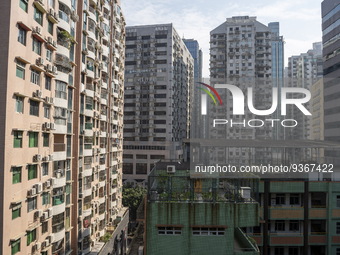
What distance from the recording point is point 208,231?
31.9ft

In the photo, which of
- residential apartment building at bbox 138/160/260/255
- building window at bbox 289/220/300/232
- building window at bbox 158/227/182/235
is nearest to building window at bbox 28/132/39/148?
residential apartment building at bbox 138/160/260/255

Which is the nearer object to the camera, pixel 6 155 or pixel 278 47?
pixel 6 155

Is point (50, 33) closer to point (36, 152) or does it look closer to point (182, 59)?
point (36, 152)

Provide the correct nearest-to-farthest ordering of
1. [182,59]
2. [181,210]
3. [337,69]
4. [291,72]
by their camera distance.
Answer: [181,210] → [337,69] → [182,59] → [291,72]

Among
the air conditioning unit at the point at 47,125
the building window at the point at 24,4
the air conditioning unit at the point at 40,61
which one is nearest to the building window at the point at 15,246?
the air conditioning unit at the point at 47,125

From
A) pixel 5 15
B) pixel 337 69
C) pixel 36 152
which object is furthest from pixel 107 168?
pixel 337 69

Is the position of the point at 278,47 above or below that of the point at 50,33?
above

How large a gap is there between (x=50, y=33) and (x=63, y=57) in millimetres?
1345

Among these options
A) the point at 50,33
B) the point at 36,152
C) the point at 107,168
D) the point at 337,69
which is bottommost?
the point at 107,168

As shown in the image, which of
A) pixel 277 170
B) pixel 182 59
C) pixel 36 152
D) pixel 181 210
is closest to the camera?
pixel 181 210

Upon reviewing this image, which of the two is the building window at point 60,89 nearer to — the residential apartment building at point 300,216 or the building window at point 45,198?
the building window at point 45,198

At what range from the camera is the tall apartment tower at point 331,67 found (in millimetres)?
33344

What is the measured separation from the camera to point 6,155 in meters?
11.0

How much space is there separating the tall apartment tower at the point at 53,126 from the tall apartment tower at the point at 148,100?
21.4 metres
